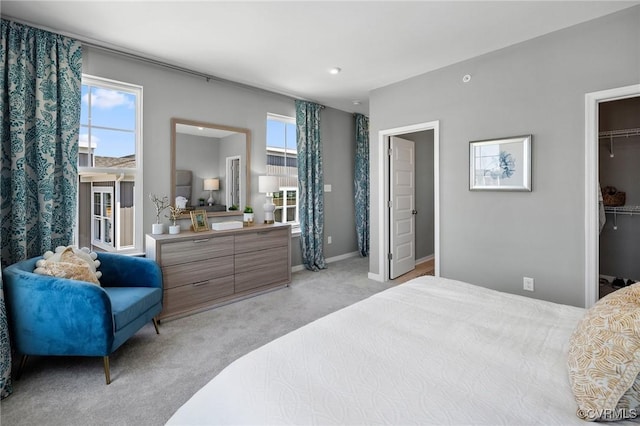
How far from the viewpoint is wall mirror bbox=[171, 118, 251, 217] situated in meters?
3.49

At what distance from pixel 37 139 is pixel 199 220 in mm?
1504

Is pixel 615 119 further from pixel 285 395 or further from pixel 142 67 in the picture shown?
pixel 142 67

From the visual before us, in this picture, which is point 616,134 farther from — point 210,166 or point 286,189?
point 210,166

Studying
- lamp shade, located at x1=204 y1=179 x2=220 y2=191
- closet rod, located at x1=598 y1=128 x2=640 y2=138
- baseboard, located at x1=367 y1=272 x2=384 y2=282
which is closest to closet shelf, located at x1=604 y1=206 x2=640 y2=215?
closet rod, located at x1=598 y1=128 x2=640 y2=138

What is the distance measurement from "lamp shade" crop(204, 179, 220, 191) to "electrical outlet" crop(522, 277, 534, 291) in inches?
137

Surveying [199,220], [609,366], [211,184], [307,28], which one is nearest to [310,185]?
[211,184]

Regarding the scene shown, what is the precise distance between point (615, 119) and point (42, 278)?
5.58 m

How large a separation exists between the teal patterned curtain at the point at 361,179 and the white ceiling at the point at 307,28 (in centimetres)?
209

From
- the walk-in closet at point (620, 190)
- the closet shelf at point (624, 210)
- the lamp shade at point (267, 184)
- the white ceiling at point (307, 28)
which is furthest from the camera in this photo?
the lamp shade at point (267, 184)

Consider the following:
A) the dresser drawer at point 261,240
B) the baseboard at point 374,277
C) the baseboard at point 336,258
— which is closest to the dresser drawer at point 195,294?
the dresser drawer at point 261,240

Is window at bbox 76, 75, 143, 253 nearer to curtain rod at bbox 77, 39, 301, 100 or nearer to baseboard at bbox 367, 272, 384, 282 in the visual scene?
curtain rod at bbox 77, 39, 301, 100

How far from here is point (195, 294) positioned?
10.2ft

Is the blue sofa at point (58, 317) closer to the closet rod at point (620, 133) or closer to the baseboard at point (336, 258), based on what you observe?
the baseboard at point (336, 258)

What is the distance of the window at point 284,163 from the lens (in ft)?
14.7
